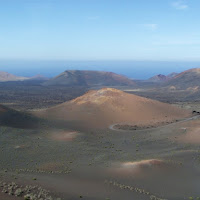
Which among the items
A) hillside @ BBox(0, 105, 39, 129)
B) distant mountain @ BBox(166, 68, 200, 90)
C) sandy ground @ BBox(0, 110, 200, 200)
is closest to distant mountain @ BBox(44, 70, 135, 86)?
distant mountain @ BBox(166, 68, 200, 90)

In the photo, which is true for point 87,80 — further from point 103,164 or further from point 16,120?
point 103,164

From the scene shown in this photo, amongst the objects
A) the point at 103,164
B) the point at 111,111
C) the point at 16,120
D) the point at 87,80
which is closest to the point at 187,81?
the point at 87,80

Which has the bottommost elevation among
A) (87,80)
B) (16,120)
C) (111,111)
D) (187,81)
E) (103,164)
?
(103,164)

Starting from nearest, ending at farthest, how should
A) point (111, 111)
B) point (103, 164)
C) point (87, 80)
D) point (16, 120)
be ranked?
point (103, 164) → point (16, 120) → point (111, 111) → point (87, 80)

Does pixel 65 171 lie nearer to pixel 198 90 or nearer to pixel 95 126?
pixel 95 126

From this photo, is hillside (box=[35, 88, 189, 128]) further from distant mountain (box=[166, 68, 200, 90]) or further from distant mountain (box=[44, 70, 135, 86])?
distant mountain (box=[44, 70, 135, 86])

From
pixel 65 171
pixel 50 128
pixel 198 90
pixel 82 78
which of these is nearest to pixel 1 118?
pixel 50 128
